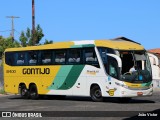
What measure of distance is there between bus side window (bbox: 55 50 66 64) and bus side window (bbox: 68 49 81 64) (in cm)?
48

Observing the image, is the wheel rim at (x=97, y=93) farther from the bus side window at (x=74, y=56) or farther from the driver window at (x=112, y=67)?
the bus side window at (x=74, y=56)

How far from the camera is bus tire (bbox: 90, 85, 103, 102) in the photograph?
2266cm

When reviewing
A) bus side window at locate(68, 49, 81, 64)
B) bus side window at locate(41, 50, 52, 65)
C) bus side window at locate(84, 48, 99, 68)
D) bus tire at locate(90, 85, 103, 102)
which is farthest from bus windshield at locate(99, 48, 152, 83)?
bus side window at locate(41, 50, 52, 65)

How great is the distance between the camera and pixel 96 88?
22.9 m

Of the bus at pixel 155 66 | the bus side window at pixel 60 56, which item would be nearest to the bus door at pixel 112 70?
the bus at pixel 155 66

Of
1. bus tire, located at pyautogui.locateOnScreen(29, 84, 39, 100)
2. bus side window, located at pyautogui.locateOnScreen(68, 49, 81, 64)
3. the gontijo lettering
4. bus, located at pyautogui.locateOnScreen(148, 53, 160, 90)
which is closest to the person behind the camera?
bus, located at pyautogui.locateOnScreen(148, 53, 160, 90)

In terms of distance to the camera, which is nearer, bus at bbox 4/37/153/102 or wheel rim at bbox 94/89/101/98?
bus at bbox 4/37/153/102

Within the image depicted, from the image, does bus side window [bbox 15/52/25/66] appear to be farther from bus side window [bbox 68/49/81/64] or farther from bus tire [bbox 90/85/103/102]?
bus tire [bbox 90/85/103/102]

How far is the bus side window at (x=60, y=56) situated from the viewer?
24.3m

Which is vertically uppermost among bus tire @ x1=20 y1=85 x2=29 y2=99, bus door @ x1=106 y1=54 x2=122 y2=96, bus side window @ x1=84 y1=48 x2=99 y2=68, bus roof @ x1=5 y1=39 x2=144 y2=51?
bus roof @ x1=5 y1=39 x2=144 y2=51

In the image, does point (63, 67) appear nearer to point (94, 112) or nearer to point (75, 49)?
point (75, 49)

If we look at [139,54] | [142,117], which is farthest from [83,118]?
[139,54]

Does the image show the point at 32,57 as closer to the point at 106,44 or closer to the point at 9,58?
the point at 9,58

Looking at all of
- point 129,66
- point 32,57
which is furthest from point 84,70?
point 32,57
